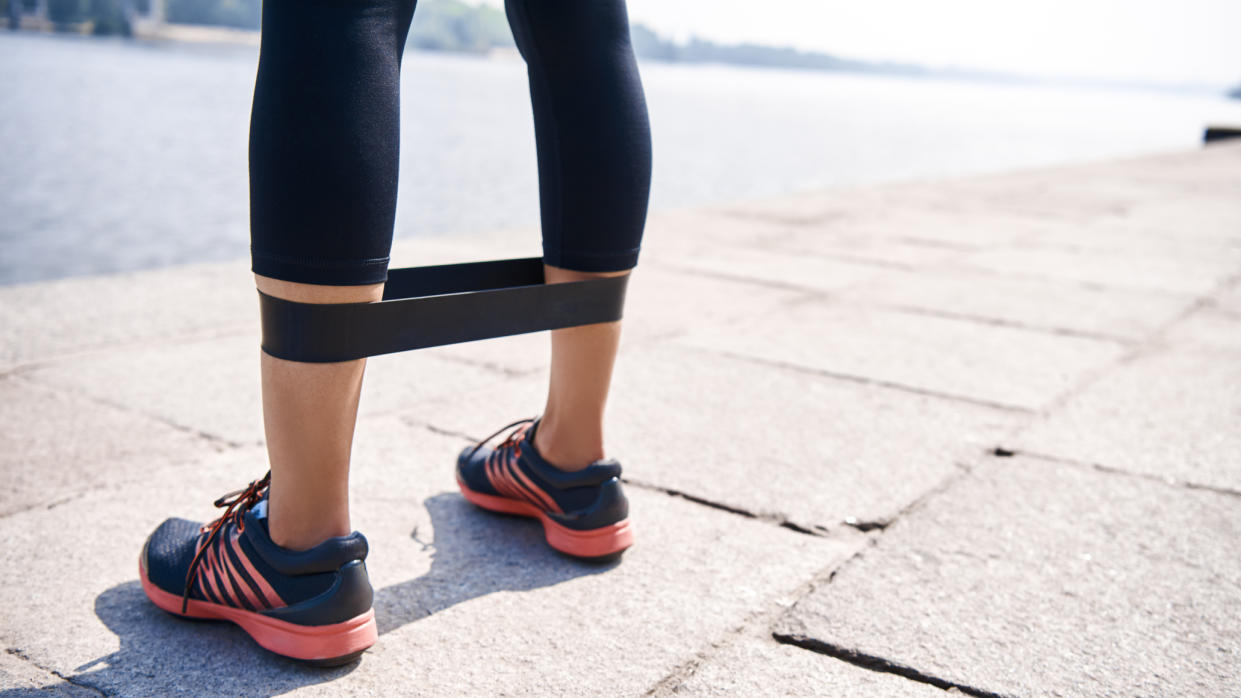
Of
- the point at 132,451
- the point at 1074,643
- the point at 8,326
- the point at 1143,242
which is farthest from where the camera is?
the point at 1143,242

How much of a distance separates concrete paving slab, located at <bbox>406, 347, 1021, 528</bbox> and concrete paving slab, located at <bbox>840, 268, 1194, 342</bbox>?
2.89 feet

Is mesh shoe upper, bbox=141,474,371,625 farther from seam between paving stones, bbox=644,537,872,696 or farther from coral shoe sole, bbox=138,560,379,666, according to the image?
seam between paving stones, bbox=644,537,872,696

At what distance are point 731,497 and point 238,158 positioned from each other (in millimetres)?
14359

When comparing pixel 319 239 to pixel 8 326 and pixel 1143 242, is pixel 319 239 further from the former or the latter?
pixel 1143 242

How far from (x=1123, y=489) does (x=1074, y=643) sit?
0.56 metres

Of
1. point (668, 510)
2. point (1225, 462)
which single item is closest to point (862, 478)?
point (668, 510)

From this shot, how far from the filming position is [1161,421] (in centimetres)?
200

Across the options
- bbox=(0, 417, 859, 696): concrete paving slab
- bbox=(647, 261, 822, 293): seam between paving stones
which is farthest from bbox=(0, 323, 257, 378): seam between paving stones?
bbox=(647, 261, 822, 293): seam between paving stones

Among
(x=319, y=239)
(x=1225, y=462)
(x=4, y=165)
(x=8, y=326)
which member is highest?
(x=319, y=239)

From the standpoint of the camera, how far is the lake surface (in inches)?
356

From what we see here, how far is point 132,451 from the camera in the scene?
1.66 metres

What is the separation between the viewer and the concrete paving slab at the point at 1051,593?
3.73 feet

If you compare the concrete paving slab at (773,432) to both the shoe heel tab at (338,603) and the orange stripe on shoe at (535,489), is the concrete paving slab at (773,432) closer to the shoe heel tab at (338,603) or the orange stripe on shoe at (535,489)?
the orange stripe on shoe at (535,489)

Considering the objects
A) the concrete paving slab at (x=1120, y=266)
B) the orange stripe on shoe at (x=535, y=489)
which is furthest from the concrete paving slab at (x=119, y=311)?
the concrete paving slab at (x=1120, y=266)
